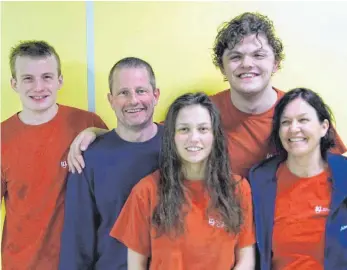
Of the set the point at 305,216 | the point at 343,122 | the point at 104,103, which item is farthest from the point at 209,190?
the point at 343,122

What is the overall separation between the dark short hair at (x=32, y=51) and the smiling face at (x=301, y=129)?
0.93m

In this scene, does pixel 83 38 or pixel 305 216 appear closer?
pixel 305 216

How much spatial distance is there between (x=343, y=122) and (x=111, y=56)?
1075 millimetres

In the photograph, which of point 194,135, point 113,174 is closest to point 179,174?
point 194,135

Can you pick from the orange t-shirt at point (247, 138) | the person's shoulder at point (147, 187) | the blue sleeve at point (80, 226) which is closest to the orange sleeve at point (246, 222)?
the orange t-shirt at point (247, 138)

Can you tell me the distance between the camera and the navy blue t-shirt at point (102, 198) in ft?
5.00

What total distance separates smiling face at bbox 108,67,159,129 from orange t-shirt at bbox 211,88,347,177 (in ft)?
1.07

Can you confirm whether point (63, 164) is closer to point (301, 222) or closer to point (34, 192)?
point (34, 192)

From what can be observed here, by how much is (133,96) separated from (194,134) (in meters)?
0.28

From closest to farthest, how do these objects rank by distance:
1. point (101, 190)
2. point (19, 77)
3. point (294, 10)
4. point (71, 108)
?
1. point (101, 190)
2. point (19, 77)
3. point (71, 108)
4. point (294, 10)

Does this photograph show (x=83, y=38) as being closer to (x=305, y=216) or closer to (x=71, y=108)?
(x=71, y=108)

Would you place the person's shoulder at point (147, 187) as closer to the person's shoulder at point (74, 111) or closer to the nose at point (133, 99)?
the nose at point (133, 99)

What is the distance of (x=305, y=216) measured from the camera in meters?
1.37

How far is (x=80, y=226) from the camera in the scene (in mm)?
1546
